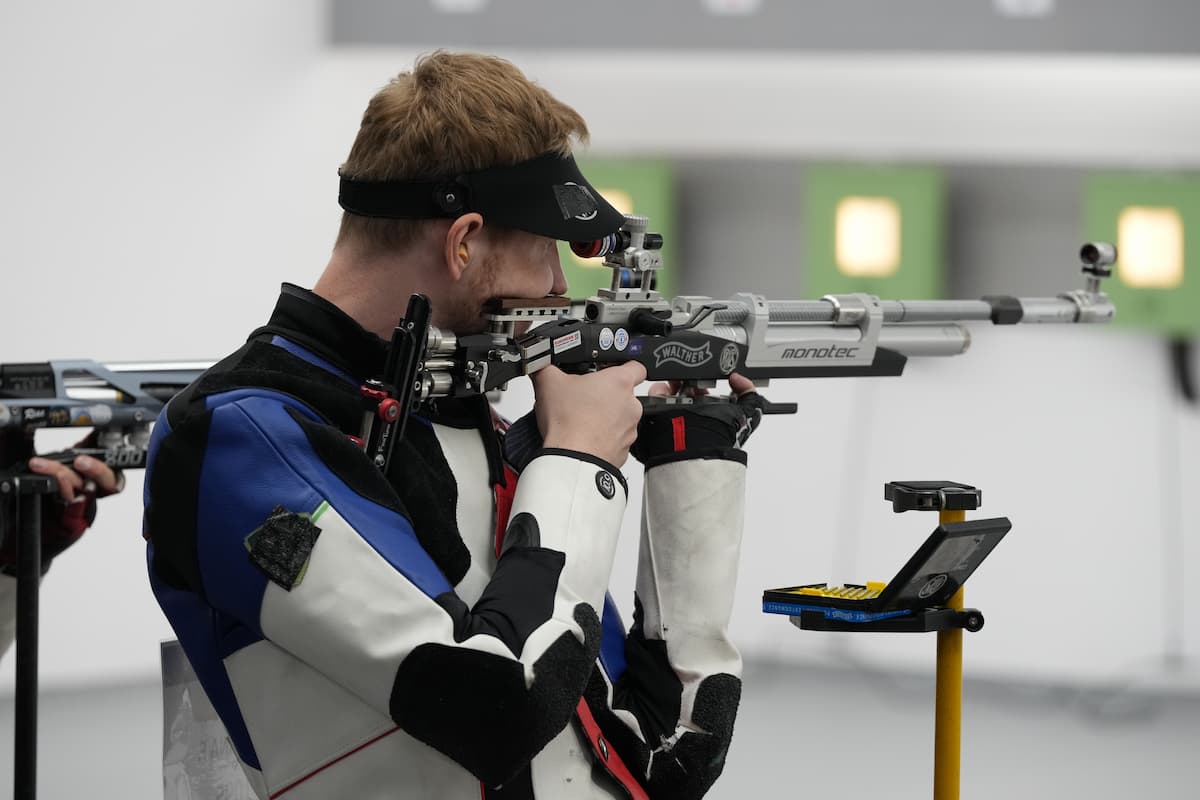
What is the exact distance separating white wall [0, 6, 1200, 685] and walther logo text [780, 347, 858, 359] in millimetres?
1675

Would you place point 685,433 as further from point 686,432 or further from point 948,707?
point 948,707

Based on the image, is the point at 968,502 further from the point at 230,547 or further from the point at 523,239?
the point at 230,547

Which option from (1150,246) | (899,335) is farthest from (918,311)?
(1150,246)

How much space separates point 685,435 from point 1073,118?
2.54 m

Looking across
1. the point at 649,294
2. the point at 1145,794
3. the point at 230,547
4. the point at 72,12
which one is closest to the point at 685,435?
the point at 649,294

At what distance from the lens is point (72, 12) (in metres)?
3.02

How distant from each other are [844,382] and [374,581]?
2.70 m

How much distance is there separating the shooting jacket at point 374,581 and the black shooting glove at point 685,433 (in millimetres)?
178

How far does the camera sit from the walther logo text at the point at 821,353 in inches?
69.1

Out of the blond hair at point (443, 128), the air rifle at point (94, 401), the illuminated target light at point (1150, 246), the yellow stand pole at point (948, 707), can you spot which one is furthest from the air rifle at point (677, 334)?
the illuminated target light at point (1150, 246)

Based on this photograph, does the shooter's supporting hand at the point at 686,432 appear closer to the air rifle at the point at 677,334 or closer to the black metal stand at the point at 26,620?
the air rifle at the point at 677,334

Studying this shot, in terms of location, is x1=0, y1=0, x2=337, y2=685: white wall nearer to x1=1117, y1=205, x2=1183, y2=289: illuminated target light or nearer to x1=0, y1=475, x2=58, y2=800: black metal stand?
x1=0, y1=475, x2=58, y2=800: black metal stand

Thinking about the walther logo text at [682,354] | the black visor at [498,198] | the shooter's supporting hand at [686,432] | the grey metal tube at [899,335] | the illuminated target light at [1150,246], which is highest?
the illuminated target light at [1150,246]

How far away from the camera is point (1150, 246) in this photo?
140 inches
